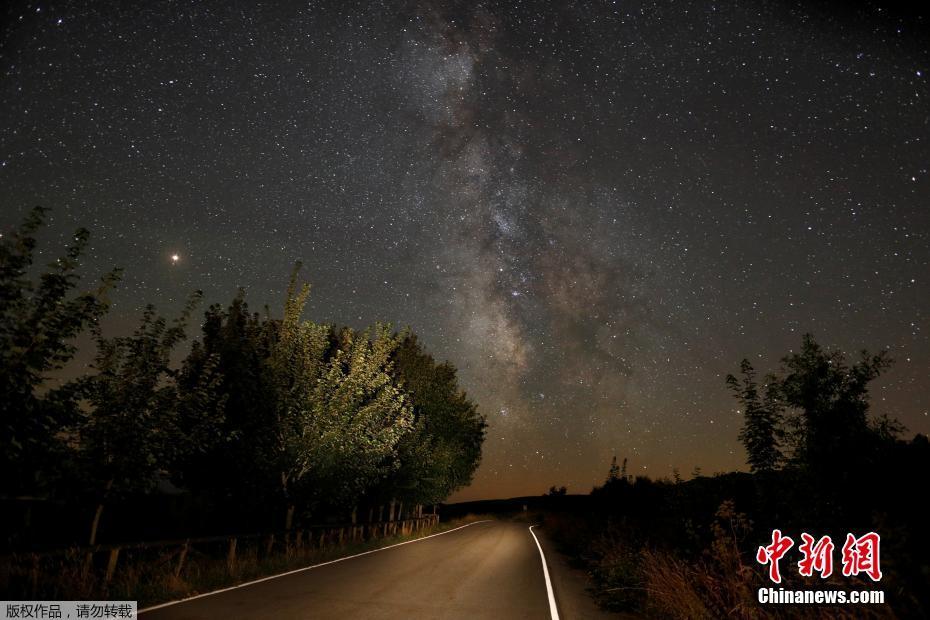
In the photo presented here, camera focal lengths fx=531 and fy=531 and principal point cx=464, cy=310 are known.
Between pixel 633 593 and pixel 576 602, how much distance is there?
119 cm

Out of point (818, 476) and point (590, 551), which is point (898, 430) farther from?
point (590, 551)

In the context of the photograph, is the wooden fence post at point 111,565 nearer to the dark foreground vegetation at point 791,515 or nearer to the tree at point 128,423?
the tree at point 128,423

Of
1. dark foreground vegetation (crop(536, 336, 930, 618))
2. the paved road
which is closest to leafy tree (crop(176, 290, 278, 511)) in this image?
the paved road

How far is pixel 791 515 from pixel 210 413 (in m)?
15.8

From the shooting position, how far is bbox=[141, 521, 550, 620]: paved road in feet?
26.4

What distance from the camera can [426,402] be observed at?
32.0m

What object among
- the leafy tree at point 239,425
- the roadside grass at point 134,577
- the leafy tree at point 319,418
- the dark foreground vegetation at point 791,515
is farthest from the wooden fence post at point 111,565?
the dark foreground vegetation at point 791,515

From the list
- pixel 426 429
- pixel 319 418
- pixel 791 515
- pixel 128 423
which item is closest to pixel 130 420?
pixel 128 423

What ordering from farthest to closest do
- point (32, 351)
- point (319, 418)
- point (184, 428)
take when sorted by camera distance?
point (319, 418), point (184, 428), point (32, 351)

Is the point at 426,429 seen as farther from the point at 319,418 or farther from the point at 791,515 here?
A: the point at 791,515

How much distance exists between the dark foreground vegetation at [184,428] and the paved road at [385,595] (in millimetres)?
2986

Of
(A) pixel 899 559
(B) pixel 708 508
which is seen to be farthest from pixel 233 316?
(A) pixel 899 559

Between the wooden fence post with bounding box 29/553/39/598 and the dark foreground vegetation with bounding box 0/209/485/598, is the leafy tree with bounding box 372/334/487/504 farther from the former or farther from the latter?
the wooden fence post with bounding box 29/553/39/598

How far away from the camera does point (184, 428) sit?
44.2 ft
